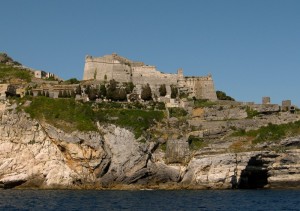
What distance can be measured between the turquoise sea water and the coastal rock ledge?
7.46 m

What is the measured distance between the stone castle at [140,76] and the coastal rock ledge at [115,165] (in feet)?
76.6

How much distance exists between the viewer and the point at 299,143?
71.7 m

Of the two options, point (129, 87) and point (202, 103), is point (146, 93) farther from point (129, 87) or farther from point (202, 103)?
point (202, 103)

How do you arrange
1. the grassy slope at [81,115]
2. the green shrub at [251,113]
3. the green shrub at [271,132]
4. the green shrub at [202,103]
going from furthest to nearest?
1. the green shrub at [202,103]
2. the green shrub at [251,113]
3. the grassy slope at [81,115]
4. the green shrub at [271,132]

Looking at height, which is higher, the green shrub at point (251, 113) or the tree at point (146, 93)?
the tree at point (146, 93)

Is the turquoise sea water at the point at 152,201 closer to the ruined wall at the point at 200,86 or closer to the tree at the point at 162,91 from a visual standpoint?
the tree at the point at 162,91

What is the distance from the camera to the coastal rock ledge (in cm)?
6938

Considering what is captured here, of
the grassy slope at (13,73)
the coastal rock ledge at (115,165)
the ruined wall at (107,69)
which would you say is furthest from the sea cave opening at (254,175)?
the grassy slope at (13,73)

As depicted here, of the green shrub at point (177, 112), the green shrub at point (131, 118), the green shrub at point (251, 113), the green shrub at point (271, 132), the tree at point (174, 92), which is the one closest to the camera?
the green shrub at point (271, 132)

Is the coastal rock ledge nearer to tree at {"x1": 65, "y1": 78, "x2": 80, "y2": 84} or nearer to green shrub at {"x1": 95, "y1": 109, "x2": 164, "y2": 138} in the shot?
green shrub at {"x1": 95, "y1": 109, "x2": 164, "y2": 138}

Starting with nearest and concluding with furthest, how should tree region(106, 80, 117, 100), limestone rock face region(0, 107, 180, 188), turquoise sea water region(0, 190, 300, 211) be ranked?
turquoise sea water region(0, 190, 300, 211) → limestone rock face region(0, 107, 180, 188) → tree region(106, 80, 117, 100)

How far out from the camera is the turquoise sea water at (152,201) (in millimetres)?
47125

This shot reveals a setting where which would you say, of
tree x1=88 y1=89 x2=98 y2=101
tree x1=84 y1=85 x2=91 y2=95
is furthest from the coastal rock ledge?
tree x1=84 y1=85 x2=91 y2=95

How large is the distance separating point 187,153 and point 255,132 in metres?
9.77
